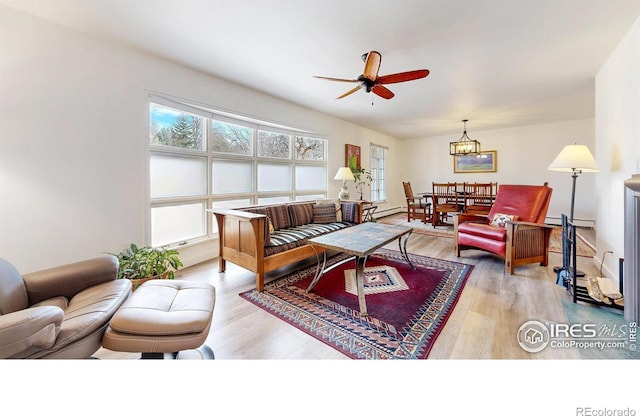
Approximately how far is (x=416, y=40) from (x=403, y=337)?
103 inches

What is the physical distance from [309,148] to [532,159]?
569 centimetres

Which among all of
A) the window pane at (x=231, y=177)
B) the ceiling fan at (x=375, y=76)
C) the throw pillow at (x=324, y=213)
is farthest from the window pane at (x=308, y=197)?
the ceiling fan at (x=375, y=76)

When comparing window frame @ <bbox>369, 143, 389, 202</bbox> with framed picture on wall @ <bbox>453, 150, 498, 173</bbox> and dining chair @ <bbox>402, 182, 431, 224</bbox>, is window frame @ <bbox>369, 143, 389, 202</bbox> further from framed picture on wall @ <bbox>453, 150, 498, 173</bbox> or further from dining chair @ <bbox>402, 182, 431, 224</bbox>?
framed picture on wall @ <bbox>453, 150, 498, 173</bbox>

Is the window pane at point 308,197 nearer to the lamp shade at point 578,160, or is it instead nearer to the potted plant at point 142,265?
the potted plant at point 142,265

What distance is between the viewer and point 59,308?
106cm

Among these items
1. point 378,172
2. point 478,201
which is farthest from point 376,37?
point 378,172

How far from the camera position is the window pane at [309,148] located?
4.74m

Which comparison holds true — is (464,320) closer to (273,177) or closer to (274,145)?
(273,177)

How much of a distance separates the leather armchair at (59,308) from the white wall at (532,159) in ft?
24.9

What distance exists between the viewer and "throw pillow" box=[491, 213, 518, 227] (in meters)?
3.19

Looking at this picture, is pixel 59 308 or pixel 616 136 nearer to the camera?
pixel 59 308

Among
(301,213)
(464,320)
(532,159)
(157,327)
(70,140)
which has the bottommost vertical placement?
(464,320)

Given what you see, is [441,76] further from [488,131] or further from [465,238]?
[488,131]

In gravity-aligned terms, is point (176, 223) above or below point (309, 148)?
below
